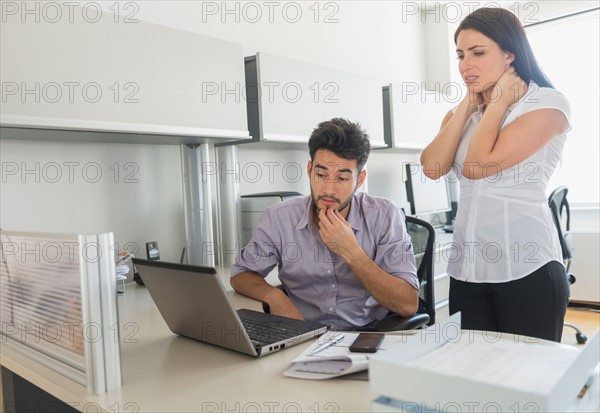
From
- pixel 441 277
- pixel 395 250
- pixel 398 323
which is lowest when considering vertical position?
pixel 441 277

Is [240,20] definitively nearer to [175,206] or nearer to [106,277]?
[175,206]

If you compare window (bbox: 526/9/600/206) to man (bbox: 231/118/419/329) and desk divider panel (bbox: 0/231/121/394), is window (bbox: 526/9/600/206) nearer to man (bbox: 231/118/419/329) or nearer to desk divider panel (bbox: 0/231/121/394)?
man (bbox: 231/118/419/329)

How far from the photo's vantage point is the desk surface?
894 millimetres

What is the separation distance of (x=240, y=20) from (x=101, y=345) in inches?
A: 94.7

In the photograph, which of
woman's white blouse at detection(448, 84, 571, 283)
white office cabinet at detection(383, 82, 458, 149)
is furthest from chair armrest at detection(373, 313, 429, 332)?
white office cabinet at detection(383, 82, 458, 149)

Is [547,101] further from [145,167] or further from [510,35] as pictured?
[145,167]

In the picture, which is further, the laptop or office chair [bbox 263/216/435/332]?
office chair [bbox 263/216/435/332]

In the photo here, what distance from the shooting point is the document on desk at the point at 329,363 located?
987 millimetres

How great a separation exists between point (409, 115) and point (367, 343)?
2682 mm

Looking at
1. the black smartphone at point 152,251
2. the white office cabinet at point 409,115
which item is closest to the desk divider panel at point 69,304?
the black smartphone at point 152,251

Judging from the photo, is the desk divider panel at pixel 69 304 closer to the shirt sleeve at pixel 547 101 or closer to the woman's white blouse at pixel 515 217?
the woman's white blouse at pixel 515 217

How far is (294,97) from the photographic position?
8.43 ft

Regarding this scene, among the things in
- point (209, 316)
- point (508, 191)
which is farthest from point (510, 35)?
point (209, 316)

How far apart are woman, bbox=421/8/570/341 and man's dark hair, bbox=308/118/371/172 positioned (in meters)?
0.35
